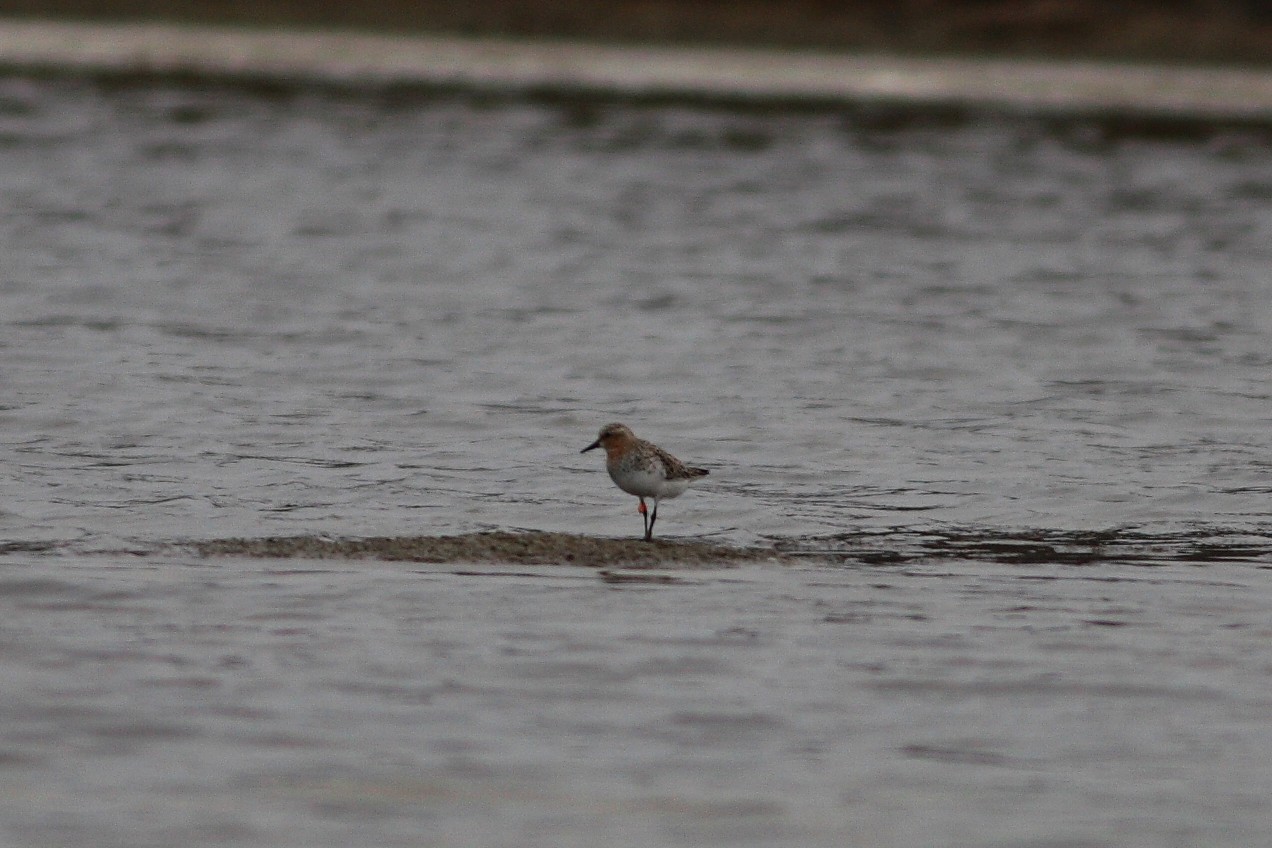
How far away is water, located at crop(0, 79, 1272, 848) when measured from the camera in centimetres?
969

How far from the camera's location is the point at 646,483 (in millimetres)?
13781

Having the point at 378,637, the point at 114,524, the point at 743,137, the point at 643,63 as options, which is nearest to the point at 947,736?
the point at 378,637

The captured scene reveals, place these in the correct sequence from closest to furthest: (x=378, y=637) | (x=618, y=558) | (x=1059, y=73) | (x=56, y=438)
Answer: (x=378, y=637), (x=618, y=558), (x=56, y=438), (x=1059, y=73)

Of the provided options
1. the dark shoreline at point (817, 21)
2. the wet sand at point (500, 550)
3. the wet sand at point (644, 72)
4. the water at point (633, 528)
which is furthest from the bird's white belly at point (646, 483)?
the dark shoreline at point (817, 21)

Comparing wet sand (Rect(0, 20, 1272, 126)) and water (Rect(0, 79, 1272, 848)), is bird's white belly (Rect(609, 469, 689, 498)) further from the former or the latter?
wet sand (Rect(0, 20, 1272, 126))

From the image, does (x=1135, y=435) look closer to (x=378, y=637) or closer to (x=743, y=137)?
(x=378, y=637)

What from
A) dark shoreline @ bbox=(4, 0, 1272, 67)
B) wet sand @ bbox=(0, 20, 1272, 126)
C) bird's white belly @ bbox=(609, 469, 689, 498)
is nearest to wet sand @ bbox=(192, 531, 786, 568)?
bird's white belly @ bbox=(609, 469, 689, 498)

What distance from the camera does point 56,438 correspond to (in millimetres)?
17234

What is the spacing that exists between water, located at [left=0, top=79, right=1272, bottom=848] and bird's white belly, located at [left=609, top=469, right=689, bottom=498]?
80 cm

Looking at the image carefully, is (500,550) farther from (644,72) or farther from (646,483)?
(644,72)

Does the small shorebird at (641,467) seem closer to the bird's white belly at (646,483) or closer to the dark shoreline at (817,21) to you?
the bird's white belly at (646,483)

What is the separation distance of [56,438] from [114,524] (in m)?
3.27

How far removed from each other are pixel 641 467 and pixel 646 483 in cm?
11

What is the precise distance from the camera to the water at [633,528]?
9688mm
